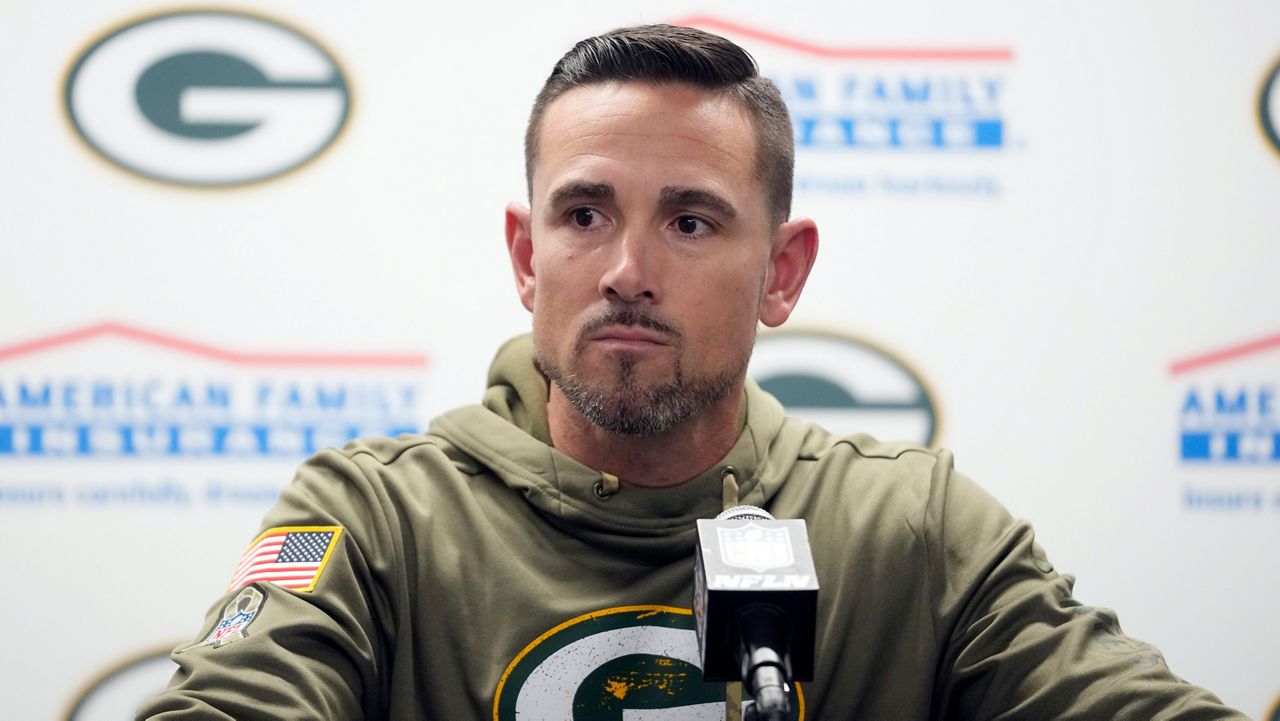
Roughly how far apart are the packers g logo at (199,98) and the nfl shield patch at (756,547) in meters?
1.47

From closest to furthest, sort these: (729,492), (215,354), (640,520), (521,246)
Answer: (729,492) < (640,520) < (521,246) < (215,354)

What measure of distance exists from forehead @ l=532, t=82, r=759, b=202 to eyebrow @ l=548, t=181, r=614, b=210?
2 cm

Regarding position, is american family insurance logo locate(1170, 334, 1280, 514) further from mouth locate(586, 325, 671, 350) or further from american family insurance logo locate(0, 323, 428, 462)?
american family insurance logo locate(0, 323, 428, 462)

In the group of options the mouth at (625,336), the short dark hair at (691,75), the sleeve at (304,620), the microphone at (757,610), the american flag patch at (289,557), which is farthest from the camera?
the short dark hair at (691,75)

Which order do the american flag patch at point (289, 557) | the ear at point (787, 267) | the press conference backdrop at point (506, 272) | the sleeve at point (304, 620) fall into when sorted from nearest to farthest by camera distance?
Answer: the sleeve at point (304, 620) → the american flag patch at point (289, 557) → the ear at point (787, 267) → the press conference backdrop at point (506, 272)

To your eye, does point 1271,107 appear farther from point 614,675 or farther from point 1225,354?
point 614,675

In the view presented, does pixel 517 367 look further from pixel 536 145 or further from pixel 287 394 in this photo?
pixel 287 394

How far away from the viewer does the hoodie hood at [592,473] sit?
1592mm

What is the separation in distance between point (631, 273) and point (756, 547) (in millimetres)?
539

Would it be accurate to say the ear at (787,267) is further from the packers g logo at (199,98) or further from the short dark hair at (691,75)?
the packers g logo at (199,98)

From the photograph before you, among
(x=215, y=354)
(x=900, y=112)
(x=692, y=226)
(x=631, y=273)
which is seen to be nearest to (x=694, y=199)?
(x=692, y=226)

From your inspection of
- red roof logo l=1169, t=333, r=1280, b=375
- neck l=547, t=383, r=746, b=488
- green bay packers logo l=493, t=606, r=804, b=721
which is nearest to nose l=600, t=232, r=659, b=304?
neck l=547, t=383, r=746, b=488

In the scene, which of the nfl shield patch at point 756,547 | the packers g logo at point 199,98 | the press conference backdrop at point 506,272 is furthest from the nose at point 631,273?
the packers g logo at point 199,98

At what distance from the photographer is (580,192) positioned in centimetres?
157
